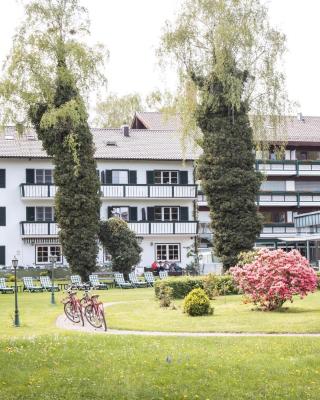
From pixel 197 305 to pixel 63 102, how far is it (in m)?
22.0

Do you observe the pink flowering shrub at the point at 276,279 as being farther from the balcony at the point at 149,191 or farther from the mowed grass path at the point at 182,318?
the balcony at the point at 149,191

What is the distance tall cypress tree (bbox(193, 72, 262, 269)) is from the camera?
3994 centimetres

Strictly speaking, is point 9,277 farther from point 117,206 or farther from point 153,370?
point 153,370

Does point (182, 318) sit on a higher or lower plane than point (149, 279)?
lower

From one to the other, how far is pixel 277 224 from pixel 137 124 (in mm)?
17518

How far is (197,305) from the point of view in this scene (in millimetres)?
24719

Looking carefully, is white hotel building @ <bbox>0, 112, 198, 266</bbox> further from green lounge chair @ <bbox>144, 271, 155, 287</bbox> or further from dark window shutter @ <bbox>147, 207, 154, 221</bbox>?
green lounge chair @ <bbox>144, 271, 155, 287</bbox>

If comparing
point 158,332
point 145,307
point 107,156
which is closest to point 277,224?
point 107,156

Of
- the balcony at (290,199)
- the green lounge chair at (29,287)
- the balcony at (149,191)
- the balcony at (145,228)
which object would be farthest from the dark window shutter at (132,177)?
the green lounge chair at (29,287)

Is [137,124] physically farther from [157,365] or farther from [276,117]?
[157,365]

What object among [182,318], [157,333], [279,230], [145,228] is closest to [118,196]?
[145,228]

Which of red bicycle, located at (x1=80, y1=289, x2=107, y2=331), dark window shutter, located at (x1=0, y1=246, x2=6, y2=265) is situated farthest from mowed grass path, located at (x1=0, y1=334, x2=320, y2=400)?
dark window shutter, located at (x1=0, y1=246, x2=6, y2=265)

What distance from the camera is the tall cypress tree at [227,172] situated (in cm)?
3994

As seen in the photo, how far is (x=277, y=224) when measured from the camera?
61281mm
